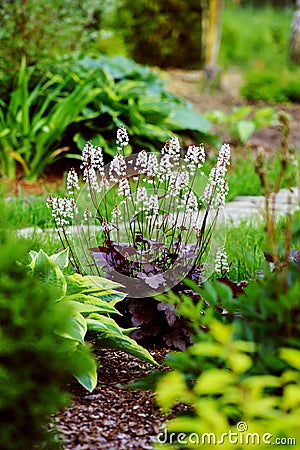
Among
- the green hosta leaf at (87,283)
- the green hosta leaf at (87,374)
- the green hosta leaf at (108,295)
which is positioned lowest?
the green hosta leaf at (87,374)

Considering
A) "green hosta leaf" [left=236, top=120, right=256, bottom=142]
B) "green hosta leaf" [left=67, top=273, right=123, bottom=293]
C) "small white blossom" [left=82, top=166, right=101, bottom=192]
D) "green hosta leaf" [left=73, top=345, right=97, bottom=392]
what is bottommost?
"green hosta leaf" [left=73, top=345, right=97, bottom=392]

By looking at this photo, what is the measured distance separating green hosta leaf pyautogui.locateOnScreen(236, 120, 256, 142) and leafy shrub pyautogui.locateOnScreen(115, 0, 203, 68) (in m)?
4.89

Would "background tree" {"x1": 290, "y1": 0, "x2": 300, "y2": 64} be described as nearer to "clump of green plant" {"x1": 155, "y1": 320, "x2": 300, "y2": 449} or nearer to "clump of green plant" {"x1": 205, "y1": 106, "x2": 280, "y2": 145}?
"clump of green plant" {"x1": 205, "y1": 106, "x2": 280, "y2": 145}

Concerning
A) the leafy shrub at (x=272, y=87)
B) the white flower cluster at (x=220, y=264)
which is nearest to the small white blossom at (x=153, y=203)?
the white flower cluster at (x=220, y=264)

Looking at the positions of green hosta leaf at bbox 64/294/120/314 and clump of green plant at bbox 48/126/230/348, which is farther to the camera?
clump of green plant at bbox 48/126/230/348

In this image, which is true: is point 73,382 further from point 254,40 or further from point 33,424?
point 254,40

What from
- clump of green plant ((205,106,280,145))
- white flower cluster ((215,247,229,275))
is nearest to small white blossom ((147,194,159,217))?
white flower cluster ((215,247,229,275))

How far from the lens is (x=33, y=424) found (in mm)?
1810

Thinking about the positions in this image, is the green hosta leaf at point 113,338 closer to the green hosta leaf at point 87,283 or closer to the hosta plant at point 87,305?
the hosta plant at point 87,305

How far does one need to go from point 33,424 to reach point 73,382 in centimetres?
60

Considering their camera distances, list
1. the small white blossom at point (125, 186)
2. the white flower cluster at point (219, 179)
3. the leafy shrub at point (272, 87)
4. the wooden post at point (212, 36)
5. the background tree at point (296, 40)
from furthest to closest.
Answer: the background tree at point (296, 40), the wooden post at point (212, 36), the leafy shrub at point (272, 87), the small white blossom at point (125, 186), the white flower cluster at point (219, 179)

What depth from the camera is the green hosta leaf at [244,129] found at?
674cm

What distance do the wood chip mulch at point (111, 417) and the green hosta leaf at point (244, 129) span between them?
447cm

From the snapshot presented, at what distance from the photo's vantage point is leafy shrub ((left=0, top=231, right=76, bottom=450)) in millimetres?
1752
